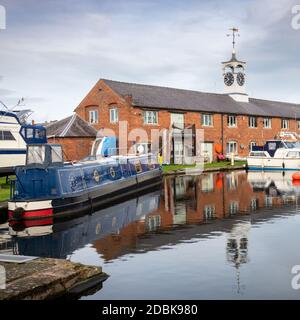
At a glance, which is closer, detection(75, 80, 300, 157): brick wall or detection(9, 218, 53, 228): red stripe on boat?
detection(9, 218, 53, 228): red stripe on boat

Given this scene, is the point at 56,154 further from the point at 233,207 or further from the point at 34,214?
the point at 233,207

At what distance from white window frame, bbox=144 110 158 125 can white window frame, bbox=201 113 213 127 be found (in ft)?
20.5

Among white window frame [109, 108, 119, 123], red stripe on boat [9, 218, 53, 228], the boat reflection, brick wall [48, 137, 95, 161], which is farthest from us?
white window frame [109, 108, 119, 123]

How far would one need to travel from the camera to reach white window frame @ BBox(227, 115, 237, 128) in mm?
48250

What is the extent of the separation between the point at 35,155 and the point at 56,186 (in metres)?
1.94

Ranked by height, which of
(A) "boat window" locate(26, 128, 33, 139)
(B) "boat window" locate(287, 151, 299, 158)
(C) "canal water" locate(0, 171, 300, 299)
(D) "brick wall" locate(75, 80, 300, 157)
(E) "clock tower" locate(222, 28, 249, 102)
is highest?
(E) "clock tower" locate(222, 28, 249, 102)

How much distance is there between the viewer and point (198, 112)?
45188 mm

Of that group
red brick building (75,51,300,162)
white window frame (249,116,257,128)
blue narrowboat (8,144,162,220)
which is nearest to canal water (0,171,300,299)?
blue narrowboat (8,144,162,220)

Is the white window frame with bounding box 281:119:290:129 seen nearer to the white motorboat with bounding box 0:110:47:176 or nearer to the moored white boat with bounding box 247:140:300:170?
the moored white boat with bounding box 247:140:300:170

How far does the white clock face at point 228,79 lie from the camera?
5275 cm

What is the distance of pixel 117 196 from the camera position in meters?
23.0

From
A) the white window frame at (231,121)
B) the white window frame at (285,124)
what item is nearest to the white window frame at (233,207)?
the white window frame at (231,121)

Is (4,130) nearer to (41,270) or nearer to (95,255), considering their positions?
(95,255)

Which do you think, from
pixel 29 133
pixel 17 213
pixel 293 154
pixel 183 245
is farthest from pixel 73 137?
pixel 183 245
